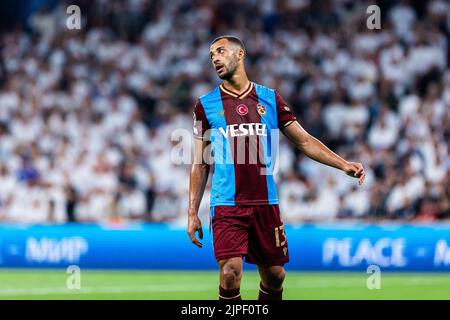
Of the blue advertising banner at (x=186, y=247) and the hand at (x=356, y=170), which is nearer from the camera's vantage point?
the hand at (x=356, y=170)

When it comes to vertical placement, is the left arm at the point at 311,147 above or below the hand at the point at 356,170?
above

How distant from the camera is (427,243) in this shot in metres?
14.5

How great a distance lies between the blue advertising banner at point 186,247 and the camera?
1455 cm

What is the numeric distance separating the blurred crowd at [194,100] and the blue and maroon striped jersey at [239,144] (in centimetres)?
800

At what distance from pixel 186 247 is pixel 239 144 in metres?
6.95

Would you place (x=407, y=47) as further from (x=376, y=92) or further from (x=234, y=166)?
(x=234, y=166)

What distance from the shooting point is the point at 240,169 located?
325 inches

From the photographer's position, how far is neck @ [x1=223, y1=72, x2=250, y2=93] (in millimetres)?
8381

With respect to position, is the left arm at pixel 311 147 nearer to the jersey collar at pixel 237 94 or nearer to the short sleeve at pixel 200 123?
the jersey collar at pixel 237 94

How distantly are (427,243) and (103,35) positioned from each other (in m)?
9.49

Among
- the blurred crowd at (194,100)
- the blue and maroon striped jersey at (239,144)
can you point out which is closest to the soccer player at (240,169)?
the blue and maroon striped jersey at (239,144)

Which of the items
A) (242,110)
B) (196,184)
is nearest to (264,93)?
(242,110)

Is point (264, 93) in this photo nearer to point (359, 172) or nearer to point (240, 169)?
point (240, 169)

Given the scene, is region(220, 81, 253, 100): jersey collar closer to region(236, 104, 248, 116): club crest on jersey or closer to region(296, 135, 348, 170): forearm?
region(236, 104, 248, 116): club crest on jersey
